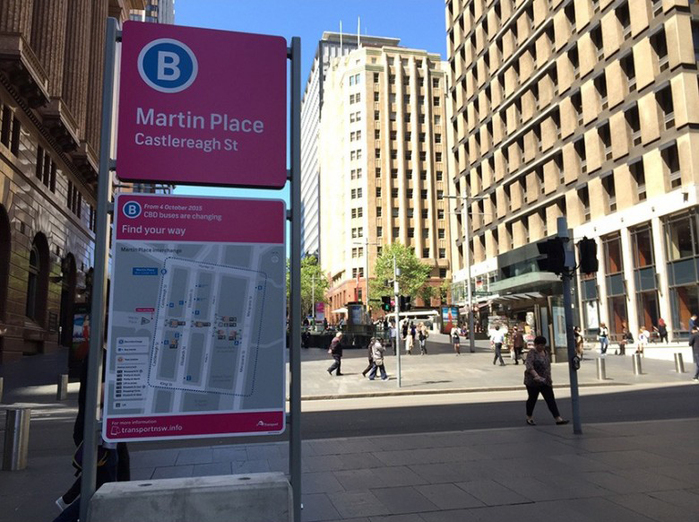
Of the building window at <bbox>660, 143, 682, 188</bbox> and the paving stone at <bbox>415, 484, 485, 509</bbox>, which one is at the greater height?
the building window at <bbox>660, 143, 682, 188</bbox>

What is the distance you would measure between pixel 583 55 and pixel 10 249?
37.8 meters

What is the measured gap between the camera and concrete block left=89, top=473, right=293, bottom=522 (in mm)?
3295

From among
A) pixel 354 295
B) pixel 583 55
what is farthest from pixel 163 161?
pixel 354 295

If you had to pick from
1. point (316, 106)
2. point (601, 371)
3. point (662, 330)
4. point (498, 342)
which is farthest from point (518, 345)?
point (316, 106)

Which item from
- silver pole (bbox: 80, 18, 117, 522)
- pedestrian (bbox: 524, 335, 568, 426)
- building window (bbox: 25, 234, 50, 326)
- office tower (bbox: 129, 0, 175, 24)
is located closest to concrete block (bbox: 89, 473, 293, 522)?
silver pole (bbox: 80, 18, 117, 522)

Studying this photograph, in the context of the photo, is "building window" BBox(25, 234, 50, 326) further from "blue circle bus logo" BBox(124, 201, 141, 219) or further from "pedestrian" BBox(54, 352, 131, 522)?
"blue circle bus logo" BBox(124, 201, 141, 219)

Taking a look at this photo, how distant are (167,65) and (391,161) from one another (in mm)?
92036

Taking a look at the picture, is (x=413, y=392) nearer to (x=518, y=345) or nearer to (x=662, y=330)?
(x=518, y=345)

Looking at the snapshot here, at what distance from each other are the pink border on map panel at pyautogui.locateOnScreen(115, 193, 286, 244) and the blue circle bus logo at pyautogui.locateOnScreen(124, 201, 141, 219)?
16mm

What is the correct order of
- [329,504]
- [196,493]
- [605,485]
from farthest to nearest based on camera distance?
[605,485]
[329,504]
[196,493]

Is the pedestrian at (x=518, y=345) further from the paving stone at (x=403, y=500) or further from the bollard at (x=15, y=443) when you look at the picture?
the bollard at (x=15, y=443)

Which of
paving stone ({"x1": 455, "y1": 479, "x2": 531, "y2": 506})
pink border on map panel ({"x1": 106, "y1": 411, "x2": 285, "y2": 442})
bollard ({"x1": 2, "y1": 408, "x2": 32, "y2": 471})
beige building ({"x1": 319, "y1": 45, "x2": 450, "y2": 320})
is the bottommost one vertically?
paving stone ({"x1": 455, "y1": 479, "x2": 531, "y2": 506})

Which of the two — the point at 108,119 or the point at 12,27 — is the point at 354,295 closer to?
the point at 12,27

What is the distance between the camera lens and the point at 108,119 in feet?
13.1
